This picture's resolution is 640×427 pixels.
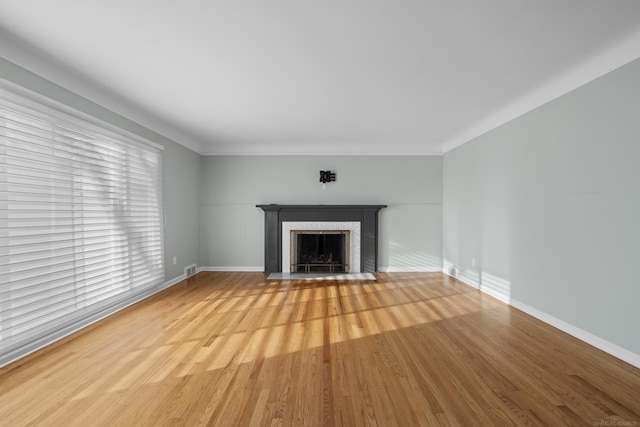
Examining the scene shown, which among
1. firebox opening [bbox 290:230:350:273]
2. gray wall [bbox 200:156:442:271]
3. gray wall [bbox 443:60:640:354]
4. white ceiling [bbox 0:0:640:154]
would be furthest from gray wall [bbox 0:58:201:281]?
gray wall [bbox 443:60:640:354]

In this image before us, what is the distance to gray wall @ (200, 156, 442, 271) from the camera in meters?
5.54

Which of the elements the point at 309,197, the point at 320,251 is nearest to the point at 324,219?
the point at 309,197

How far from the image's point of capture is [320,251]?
568 centimetres

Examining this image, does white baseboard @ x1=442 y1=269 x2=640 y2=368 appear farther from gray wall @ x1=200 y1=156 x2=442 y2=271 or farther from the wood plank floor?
gray wall @ x1=200 y1=156 x2=442 y2=271

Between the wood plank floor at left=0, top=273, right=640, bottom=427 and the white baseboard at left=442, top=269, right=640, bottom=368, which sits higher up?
the white baseboard at left=442, top=269, right=640, bottom=368

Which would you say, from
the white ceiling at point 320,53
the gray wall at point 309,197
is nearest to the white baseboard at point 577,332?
the gray wall at point 309,197

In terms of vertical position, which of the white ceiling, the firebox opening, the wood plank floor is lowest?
the wood plank floor

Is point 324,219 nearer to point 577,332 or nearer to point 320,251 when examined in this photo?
point 320,251

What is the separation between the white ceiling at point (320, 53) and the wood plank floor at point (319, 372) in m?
2.38

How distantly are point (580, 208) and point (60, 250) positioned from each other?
4802 mm

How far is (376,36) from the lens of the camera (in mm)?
2092

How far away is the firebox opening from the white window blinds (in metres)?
2.51

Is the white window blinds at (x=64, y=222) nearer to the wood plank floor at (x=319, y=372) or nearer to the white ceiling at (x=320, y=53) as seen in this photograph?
the wood plank floor at (x=319, y=372)

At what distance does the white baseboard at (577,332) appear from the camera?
2.20m
